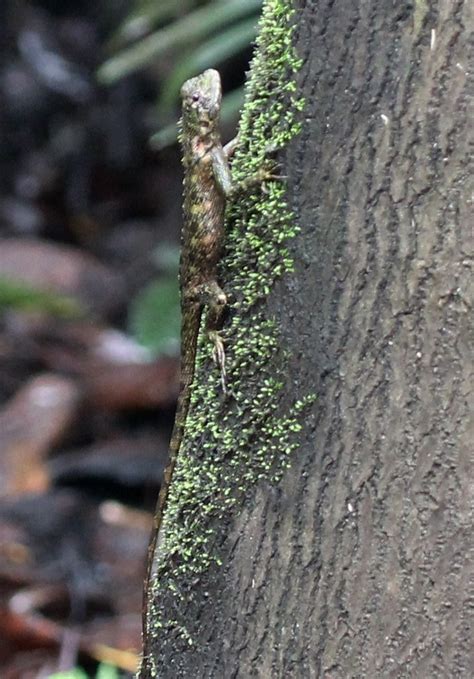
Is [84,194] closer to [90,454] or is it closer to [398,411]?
[90,454]

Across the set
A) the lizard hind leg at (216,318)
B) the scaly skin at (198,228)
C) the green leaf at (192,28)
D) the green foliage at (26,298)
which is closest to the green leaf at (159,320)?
the green foliage at (26,298)

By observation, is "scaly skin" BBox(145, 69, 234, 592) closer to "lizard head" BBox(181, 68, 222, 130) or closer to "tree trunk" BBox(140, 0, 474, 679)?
"lizard head" BBox(181, 68, 222, 130)

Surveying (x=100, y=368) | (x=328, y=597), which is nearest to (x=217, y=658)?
(x=328, y=597)

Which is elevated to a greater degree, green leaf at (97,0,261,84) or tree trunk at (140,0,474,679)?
green leaf at (97,0,261,84)

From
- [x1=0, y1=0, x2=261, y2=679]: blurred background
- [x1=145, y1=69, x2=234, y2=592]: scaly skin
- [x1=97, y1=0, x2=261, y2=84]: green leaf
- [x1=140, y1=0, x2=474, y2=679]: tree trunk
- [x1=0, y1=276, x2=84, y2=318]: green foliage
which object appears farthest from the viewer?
[x1=0, y1=276, x2=84, y2=318]: green foliage

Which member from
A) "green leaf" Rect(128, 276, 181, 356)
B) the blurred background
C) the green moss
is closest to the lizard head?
the green moss

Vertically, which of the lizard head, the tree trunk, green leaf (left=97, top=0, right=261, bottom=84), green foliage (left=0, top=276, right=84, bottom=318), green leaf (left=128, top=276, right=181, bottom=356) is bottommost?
the tree trunk
